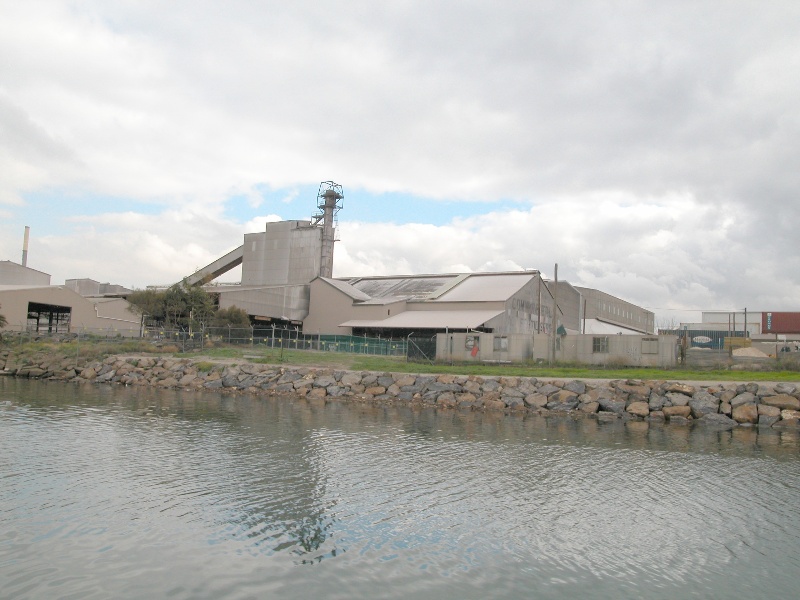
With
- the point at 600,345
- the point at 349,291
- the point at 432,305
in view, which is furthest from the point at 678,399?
the point at 349,291

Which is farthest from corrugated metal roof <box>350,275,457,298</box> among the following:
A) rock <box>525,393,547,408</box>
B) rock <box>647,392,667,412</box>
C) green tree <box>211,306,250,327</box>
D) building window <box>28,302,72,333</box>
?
rock <box>647,392,667,412</box>

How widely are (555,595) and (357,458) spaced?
29.9 ft

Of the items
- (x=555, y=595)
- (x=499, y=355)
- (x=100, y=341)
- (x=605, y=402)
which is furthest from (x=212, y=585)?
(x=100, y=341)

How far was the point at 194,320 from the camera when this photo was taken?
55.3 m

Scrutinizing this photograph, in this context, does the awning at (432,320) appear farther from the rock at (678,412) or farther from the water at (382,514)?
the water at (382,514)

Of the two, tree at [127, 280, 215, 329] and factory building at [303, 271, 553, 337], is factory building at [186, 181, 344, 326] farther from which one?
tree at [127, 280, 215, 329]

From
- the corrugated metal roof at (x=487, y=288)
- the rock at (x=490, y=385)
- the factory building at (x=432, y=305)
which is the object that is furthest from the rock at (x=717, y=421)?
the corrugated metal roof at (x=487, y=288)

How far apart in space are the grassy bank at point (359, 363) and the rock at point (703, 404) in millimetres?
4240

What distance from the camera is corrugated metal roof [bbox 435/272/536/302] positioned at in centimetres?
6016

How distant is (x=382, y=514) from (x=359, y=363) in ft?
94.8

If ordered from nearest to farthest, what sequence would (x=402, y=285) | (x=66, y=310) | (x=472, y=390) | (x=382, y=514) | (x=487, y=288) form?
(x=382, y=514), (x=472, y=390), (x=66, y=310), (x=487, y=288), (x=402, y=285)

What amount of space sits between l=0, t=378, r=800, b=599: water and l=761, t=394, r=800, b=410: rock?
23.1ft

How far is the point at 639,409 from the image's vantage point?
29.3 metres

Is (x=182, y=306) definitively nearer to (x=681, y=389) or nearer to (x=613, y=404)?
(x=613, y=404)
